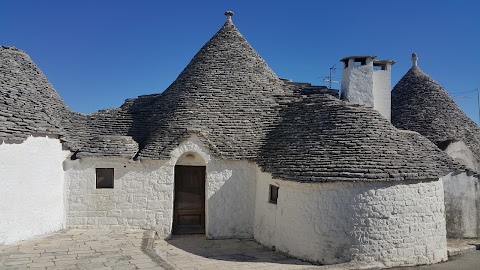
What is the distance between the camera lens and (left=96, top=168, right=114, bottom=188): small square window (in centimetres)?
1300

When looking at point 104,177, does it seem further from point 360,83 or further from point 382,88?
point 382,88

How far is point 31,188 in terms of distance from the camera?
11.2 m

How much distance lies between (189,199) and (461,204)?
32.3ft

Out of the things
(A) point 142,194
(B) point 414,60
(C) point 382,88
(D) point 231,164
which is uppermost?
(B) point 414,60

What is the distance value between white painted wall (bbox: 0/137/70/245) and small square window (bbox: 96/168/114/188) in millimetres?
1126

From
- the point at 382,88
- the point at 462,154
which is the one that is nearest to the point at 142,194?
the point at 382,88

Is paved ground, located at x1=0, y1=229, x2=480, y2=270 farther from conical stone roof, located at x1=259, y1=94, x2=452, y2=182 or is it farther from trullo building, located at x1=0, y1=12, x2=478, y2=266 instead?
conical stone roof, located at x1=259, y1=94, x2=452, y2=182

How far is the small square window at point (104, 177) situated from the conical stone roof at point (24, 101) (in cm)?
182

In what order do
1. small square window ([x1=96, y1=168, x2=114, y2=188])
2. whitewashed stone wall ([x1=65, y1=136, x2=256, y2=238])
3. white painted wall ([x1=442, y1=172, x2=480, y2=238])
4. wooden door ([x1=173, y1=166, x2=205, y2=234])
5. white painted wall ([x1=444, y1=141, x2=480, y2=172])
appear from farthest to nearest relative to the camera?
white painted wall ([x1=444, y1=141, x2=480, y2=172]) → wooden door ([x1=173, y1=166, x2=205, y2=234]) → white painted wall ([x1=442, y1=172, x2=480, y2=238]) → small square window ([x1=96, y1=168, x2=114, y2=188]) → whitewashed stone wall ([x1=65, y1=136, x2=256, y2=238])

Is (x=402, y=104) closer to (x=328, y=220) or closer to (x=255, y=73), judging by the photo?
(x=255, y=73)

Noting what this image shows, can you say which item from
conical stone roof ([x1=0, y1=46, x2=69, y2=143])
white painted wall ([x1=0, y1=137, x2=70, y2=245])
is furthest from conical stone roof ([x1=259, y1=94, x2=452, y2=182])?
conical stone roof ([x1=0, y1=46, x2=69, y2=143])

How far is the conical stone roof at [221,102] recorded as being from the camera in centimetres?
1318

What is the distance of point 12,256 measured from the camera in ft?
31.3

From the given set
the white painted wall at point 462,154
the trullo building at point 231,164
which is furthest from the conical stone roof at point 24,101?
the white painted wall at point 462,154
